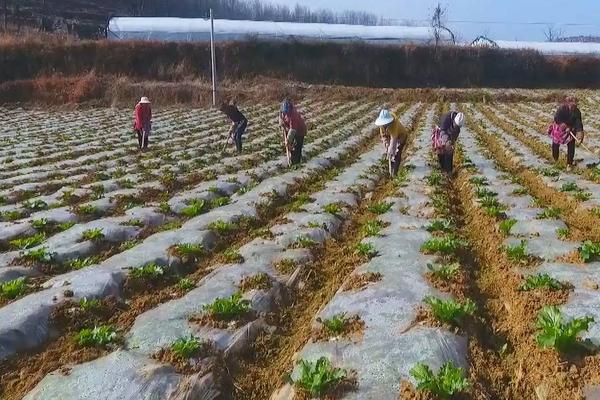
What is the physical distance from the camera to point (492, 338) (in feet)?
20.8

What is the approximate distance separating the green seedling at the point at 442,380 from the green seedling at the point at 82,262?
5233mm

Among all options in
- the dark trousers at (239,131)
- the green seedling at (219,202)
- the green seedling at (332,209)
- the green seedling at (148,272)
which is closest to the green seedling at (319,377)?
the green seedling at (148,272)

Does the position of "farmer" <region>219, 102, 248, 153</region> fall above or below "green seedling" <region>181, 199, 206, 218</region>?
above

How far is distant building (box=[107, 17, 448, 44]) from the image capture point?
210 ft

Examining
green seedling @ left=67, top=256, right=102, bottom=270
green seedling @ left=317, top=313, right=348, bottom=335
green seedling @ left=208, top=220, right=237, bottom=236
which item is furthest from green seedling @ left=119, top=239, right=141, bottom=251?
green seedling @ left=317, top=313, right=348, bottom=335

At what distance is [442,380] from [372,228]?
518 cm

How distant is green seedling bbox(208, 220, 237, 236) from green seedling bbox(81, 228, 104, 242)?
1.72 m

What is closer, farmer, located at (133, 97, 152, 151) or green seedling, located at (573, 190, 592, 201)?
green seedling, located at (573, 190, 592, 201)

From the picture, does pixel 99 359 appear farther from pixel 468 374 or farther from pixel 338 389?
pixel 468 374

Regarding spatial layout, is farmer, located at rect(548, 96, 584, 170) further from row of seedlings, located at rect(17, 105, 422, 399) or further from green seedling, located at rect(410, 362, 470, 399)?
green seedling, located at rect(410, 362, 470, 399)

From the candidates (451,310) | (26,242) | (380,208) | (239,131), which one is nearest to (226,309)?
(451,310)

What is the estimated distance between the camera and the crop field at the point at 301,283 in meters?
5.54

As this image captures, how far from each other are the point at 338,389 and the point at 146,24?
65.4m

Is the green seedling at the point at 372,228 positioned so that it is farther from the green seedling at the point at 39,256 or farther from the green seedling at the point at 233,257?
the green seedling at the point at 39,256
